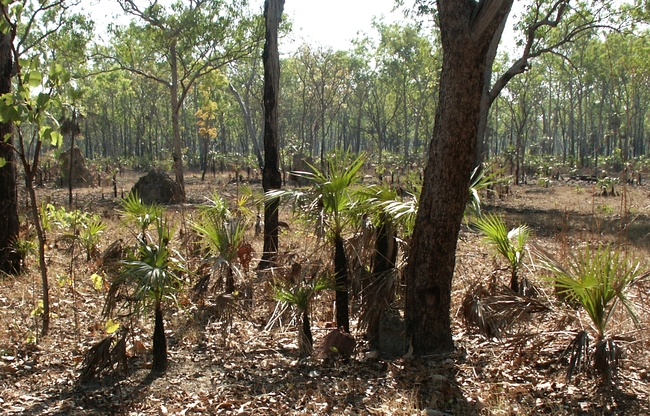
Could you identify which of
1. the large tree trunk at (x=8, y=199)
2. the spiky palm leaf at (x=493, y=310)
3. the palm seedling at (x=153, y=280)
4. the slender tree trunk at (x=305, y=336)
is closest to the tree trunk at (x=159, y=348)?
the palm seedling at (x=153, y=280)

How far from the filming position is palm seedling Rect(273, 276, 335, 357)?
5.00 meters

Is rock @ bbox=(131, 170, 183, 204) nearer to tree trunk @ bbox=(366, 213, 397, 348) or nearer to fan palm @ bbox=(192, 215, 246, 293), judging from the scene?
fan palm @ bbox=(192, 215, 246, 293)

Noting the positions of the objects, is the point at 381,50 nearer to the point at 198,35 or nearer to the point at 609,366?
the point at 198,35

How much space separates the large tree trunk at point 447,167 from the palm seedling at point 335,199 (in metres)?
0.68

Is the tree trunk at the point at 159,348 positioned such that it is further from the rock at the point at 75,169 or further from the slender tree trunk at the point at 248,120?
the rock at the point at 75,169

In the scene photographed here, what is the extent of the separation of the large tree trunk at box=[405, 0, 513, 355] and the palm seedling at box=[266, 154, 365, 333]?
0.68 m


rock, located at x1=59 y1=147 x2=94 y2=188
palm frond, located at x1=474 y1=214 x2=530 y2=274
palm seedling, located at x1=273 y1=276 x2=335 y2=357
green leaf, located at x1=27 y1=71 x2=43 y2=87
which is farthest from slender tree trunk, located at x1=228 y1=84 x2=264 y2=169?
green leaf, located at x1=27 y1=71 x2=43 y2=87

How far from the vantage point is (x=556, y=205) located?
1678 cm

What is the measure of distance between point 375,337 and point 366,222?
1.22 m

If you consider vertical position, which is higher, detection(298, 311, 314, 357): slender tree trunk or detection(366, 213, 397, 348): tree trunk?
detection(366, 213, 397, 348): tree trunk

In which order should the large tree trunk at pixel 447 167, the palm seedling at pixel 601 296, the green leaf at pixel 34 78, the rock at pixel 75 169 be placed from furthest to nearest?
the rock at pixel 75 169 → the green leaf at pixel 34 78 → the large tree trunk at pixel 447 167 → the palm seedling at pixel 601 296

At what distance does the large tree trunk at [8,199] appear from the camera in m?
7.15

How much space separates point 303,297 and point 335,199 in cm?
93

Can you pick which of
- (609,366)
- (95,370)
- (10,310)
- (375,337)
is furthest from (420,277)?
(10,310)
